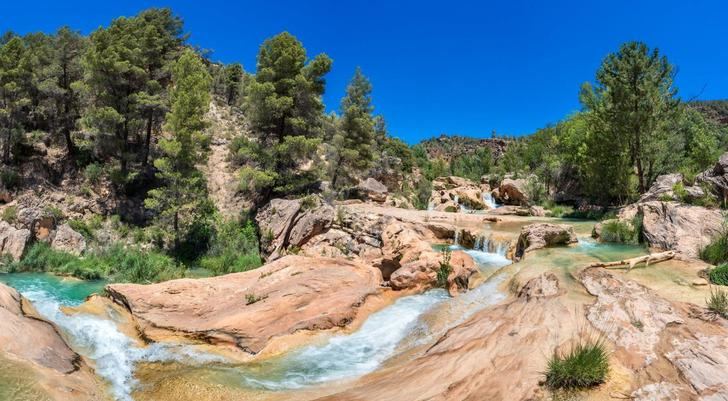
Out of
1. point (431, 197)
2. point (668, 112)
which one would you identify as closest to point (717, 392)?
point (668, 112)

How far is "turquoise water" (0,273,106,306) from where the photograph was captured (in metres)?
16.3

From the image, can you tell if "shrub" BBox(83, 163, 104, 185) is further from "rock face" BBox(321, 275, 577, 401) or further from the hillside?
the hillside

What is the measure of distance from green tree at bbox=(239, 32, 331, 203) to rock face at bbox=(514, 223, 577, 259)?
13375 mm

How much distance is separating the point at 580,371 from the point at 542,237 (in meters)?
12.2

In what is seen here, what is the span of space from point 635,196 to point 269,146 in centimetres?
2572

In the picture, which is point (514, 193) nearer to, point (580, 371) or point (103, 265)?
point (103, 265)

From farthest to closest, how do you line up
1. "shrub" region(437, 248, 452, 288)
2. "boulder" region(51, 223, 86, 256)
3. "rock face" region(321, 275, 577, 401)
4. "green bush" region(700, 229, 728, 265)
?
"boulder" region(51, 223, 86, 256) → "shrub" region(437, 248, 452, 288) → "green bush" region(700, 229, 728, 265) → "rock face" region(321, 275, 577, 401)

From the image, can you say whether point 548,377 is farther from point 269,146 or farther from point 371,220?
point 269,146

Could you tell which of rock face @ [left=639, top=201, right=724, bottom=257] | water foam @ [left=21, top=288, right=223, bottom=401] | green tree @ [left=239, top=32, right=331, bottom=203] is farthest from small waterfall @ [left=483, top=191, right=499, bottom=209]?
water foam @ [left=21, top=288, right=223, bottom=401]

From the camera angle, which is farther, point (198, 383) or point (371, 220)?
point (371, 220)

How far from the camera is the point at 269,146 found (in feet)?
88.2

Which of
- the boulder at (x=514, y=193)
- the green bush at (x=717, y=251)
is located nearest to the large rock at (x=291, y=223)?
the green bush at (x=717, y=251)

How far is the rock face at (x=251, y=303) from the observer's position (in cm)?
1039

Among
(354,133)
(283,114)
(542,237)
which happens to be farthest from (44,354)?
(354,133)
